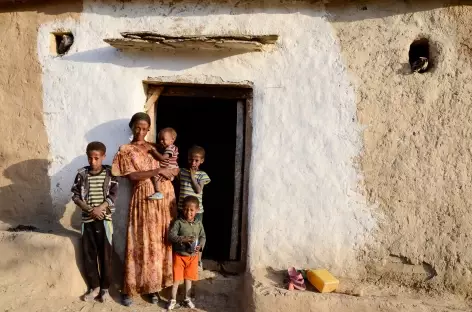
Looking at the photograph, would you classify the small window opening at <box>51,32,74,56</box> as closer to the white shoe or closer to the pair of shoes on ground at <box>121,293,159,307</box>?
the pair of shoes on ground at <box>121,293,159,307</box>

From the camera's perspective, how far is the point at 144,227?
380cm

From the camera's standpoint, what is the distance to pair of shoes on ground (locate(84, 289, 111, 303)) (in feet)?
12.5

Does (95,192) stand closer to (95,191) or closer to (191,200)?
(95,191)

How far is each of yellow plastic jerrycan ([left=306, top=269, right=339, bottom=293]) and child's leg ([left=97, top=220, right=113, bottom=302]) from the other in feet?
5.69

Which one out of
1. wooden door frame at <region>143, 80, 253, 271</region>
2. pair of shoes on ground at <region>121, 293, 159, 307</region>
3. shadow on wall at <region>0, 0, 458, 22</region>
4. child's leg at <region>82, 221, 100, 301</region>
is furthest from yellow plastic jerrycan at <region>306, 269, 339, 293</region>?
shadow on wall at <region>0, 0, 458, 22</region>

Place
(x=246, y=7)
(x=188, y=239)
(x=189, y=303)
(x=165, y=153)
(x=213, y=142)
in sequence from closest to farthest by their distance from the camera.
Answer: (x=188, y=239), (x=189, y=303), (x=165, y=153), (x=246, y=7), (x=213, y=142)

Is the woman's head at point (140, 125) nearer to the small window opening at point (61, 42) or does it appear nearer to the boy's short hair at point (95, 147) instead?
the boy's short hair at point (95, 147)

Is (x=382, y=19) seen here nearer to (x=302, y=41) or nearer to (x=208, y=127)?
(x=302, y=41)

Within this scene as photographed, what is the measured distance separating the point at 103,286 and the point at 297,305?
5.63ft

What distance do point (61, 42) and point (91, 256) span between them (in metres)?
2.14

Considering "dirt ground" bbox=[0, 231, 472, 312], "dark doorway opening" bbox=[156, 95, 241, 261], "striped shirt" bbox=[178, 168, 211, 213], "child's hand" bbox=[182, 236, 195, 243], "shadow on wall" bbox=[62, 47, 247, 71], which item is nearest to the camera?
"dirt ground" bbox=[0, 231, 472, 312]

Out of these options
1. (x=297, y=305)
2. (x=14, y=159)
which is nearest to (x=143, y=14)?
(x=14, y=159)

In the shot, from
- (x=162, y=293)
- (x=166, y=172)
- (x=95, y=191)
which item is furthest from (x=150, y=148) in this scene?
(x=162, y=293)

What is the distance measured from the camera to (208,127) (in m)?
6.34
